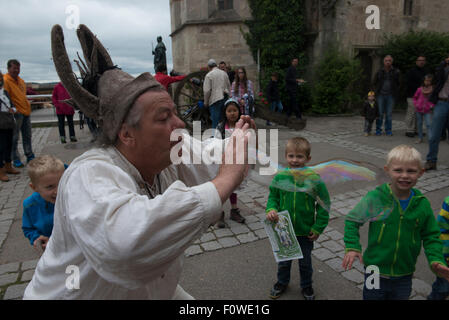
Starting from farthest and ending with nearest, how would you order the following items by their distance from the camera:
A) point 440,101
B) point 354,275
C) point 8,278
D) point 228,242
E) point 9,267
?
point 440,101 → point 228,242 → point 9,267 → point 8,278 → point 354,275

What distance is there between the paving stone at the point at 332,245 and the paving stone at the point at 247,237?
29.9 inches

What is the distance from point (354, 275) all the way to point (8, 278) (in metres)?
3.24

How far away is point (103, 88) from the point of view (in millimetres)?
1300

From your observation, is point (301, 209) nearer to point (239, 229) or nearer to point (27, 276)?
point (239, 229)

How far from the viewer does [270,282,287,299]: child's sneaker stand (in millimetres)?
2723

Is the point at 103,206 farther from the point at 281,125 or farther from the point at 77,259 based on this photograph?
the point at 281,125

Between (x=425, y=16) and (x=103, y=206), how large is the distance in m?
17.4

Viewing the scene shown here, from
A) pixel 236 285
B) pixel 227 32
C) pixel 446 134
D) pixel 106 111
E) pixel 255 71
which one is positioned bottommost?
pixel 236 285

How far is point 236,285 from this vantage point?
2.91m

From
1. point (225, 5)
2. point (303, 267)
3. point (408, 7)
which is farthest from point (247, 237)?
point (408, 7)

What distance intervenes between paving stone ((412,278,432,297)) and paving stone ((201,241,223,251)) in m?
1.86

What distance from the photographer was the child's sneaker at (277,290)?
2723mm

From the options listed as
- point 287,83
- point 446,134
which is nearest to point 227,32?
point 287,83

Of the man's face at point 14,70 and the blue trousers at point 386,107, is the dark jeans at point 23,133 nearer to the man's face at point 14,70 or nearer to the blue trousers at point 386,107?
the man's face at point 14,70
